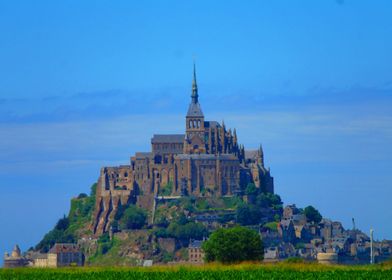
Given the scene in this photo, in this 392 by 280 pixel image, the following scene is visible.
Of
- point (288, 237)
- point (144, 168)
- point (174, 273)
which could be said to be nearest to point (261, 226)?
point (288, 237)

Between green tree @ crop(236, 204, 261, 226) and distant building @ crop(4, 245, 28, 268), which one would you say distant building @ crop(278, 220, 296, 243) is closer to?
green tree @ crop(236, 204, 261, 226)

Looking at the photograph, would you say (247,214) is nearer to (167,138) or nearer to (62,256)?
(167,138)

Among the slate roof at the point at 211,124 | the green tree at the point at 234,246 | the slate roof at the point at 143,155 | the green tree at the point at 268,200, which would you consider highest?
the slate roof at the point at 211,124

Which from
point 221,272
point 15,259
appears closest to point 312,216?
point 15,259

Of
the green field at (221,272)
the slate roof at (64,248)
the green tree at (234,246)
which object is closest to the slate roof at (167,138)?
the slate roof at (64,248)

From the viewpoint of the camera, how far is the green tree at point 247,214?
140 meters

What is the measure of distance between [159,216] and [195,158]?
744cm

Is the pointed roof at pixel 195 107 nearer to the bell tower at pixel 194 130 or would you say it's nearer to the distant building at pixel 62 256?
the bell tower at pixel 194 130

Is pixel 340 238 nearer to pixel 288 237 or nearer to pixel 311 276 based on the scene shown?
pixel 288 237

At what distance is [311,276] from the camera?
50094mm

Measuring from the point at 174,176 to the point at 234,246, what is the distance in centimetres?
4722

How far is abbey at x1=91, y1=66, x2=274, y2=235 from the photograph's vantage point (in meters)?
143

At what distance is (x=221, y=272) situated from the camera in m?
52.4

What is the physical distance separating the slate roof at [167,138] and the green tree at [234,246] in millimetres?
47357
